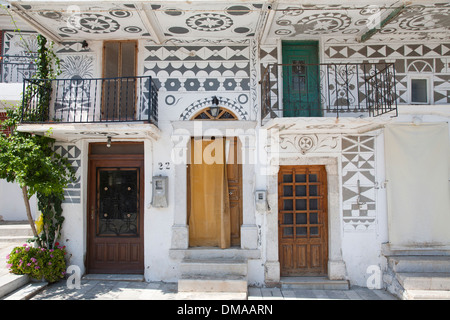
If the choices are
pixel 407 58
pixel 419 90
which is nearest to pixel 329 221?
pixel 419 90

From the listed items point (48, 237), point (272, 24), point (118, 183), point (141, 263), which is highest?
point (272, 24)

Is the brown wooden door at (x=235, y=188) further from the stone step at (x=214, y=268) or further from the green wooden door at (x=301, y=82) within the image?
the green wooden door at (x=301, y=82)

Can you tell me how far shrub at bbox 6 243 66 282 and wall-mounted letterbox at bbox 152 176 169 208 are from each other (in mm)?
2153

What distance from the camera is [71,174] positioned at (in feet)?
20.3

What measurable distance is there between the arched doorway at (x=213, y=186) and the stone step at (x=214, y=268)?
54cm

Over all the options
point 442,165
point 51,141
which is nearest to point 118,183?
point 51,141

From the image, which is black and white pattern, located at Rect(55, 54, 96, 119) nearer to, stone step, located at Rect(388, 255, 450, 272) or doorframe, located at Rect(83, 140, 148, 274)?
doorframe, located at Rect(83, 140, 148, 274)

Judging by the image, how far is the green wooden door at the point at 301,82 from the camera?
20.7 feet

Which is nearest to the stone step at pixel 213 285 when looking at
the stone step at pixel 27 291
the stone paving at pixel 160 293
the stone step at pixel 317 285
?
the stone paving at pixel 160 293

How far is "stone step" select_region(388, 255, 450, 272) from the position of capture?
5.63 metres

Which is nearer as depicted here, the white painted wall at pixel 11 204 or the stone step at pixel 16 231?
the stone step at pixel 16 231

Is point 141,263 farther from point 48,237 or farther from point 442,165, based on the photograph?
point 442,165

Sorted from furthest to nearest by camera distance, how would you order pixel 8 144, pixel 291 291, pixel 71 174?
pixel 71 174 < pixel 291 291 < pixel 8 144

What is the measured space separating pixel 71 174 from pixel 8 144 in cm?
123
